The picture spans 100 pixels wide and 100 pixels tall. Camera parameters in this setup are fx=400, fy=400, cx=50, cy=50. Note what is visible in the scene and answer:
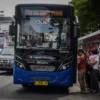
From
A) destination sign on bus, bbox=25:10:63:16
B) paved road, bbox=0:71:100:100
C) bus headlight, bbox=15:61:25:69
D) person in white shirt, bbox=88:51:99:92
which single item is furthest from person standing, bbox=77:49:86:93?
bus headlight, bbox=15:61:25:69

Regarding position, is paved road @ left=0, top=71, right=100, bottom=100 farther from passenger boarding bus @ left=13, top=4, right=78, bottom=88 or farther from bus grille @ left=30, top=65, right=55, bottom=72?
bus grille @ left=30, top=65, right=55, bottom=72

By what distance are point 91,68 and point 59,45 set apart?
170 cm

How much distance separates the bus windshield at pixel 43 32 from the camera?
14.5 meters

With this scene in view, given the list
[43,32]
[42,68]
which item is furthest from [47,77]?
[43,32]

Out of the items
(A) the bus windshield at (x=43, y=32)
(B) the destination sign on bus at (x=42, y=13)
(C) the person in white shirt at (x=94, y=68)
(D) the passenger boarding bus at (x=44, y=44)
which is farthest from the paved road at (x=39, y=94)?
(B) the destination sign on bus at (x=42, y=13)

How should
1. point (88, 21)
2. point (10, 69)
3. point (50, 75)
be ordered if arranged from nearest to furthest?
point (50, 75)
point (10, 69)
point (88, 21)

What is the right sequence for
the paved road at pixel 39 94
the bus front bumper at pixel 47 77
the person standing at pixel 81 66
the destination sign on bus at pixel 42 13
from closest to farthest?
the paved road at pixel 39 94 < the bus front bumper at pixel 47 77 < the destination sign on bus at pixel 42 13 < the person standing at pixel 81 66

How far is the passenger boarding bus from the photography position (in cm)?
1448

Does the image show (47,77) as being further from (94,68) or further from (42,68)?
(94,68)

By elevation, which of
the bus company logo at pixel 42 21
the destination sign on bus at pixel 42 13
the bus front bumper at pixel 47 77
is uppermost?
the destination sign on bus at pixel 42 13

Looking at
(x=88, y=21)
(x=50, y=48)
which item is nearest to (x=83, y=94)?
(x=50, y=48)

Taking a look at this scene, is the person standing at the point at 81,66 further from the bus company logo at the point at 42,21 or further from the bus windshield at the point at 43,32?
the bus company logo at the point at 42,21

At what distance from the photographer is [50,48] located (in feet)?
47.5

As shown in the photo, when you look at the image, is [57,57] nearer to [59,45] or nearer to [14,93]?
[59,45]
